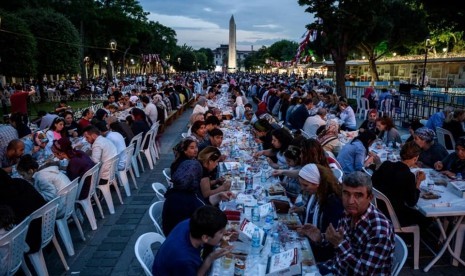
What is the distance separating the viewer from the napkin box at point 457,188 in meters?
4.50

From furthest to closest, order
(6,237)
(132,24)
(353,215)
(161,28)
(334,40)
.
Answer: (161,28) < (132,24) < (334,40) < (6,237) < (353,215)

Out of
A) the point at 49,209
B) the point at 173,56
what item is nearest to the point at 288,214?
the point at 49,209

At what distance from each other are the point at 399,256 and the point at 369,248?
55 cm

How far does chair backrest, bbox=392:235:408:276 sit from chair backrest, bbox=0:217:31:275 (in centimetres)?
333

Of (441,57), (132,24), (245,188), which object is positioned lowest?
(245,188)

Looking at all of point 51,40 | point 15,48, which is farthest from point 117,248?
point 51,40

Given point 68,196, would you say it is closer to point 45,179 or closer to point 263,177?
point 45,179

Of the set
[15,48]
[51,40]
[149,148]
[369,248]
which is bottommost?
[149,148]

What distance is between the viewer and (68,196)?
186 inches

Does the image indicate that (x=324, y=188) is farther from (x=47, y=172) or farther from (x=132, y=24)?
(x=132, y=24)

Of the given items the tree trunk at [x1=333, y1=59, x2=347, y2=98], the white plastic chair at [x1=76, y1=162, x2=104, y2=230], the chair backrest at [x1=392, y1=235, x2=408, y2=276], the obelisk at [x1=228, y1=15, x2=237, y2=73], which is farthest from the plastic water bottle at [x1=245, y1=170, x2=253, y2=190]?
the obelisk at [x1=228, y1=15, x2=237, y2=73]

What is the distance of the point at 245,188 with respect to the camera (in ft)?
16.1

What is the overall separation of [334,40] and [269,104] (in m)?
6.32

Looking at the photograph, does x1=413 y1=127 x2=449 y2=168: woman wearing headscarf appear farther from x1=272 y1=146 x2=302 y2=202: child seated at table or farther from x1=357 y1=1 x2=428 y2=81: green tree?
x1=357 y1=1 x2=428 y2=81: green tree
